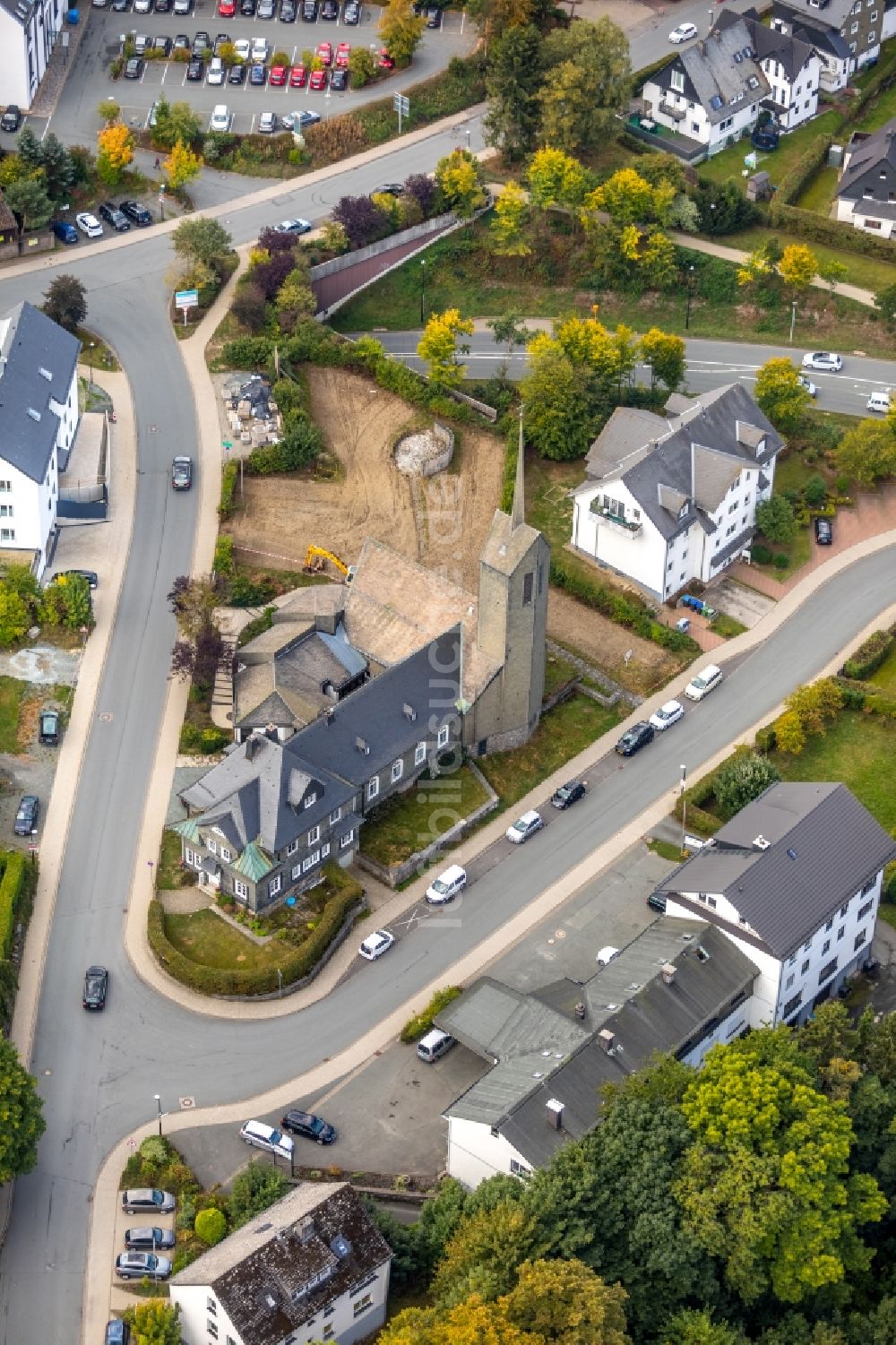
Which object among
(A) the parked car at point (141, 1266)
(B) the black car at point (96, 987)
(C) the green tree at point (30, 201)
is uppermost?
(C) the green tree at point (30, 201)

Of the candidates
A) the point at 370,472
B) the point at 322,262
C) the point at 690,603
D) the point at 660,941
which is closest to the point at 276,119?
the point at 322,262

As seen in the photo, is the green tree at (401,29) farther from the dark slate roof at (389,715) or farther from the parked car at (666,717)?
the parked car at (666,717)

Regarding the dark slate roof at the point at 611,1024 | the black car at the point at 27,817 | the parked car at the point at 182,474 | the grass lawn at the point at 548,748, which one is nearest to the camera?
the dark slate roof at the point at 611,1024

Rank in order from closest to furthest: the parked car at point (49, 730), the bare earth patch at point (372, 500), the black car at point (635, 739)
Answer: the parked car at point (49, 730) → the black car at point (635, 739) → the bare earth patch at point (372, 500)

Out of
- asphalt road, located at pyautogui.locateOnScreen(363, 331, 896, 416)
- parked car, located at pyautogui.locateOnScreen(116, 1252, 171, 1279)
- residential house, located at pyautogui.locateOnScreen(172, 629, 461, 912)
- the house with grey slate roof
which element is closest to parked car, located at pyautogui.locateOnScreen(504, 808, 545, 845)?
residential house, located at pyautogui.locateOnScreen(172, 629, 461, 912)

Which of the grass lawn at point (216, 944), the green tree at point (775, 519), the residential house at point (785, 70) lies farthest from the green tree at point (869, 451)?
the grass lawn at point (216, 944)

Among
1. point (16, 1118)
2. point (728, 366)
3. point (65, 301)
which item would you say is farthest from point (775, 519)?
point (16, 1118)

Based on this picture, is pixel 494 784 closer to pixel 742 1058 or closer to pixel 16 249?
pixel 742 1058
